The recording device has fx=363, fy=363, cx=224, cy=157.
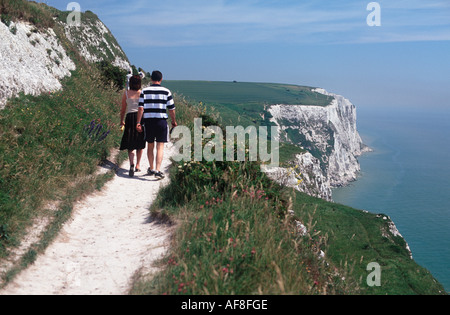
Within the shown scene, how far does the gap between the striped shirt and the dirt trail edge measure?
228cm

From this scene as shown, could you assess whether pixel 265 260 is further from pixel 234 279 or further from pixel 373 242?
pixel 373 242

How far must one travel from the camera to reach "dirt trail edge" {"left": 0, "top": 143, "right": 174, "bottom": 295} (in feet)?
17.6

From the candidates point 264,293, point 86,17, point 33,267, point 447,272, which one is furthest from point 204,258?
point 447,272

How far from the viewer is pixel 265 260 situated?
498cm

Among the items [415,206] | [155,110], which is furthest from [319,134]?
[155,110]

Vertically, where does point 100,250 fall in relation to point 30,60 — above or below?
below

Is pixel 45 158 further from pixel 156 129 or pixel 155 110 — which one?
pixel 155 110

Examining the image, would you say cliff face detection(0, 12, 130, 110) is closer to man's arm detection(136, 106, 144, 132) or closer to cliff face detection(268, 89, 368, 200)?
man's arm detection(136, 106, 144, 132)

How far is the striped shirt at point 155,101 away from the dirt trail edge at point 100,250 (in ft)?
7.50

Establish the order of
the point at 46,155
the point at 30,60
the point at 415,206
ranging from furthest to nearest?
the point at 415,206, the point at 30,60, the point at 46,155

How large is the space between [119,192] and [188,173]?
2785 mm

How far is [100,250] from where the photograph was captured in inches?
264

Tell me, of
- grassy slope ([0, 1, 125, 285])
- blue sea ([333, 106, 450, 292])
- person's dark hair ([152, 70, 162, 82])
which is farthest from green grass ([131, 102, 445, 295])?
blue sea ([333, 106, 450, 292])

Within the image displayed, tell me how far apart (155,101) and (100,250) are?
4.78m
